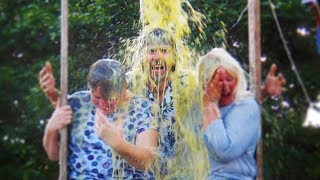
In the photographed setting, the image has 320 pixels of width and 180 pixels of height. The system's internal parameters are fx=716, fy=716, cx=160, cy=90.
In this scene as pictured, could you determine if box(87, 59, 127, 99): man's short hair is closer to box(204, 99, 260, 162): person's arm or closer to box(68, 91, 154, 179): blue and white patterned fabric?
box(68, 91, 154, 179): blue and white patterned fabric

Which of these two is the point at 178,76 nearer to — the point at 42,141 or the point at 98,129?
the point at 98,129

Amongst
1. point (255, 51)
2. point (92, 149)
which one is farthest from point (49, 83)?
point (255, 51)

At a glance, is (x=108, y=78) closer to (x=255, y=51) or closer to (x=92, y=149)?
(x=92, y=149)

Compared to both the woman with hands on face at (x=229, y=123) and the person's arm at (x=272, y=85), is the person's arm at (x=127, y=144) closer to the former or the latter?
the woman with hands on face at (x=229, y=123)

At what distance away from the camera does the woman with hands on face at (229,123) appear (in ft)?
7.17

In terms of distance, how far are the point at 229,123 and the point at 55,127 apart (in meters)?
0.54

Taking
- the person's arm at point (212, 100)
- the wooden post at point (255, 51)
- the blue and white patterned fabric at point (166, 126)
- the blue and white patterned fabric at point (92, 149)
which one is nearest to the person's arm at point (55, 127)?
the blue and white patterned fabric at point (92, 149)

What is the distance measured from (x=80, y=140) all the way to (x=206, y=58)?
1.55 feet

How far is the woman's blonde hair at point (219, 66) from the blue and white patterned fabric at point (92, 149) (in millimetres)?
236

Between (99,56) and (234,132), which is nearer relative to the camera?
(234,132)

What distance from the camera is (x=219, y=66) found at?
2234 millimetres

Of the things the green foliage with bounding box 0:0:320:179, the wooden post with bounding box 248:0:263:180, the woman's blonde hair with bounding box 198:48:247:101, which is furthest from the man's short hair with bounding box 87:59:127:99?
the wooden post with bounding box 248:0:263:180

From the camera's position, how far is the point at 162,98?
2.27 meters

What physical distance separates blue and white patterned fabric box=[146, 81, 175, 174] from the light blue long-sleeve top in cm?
11
